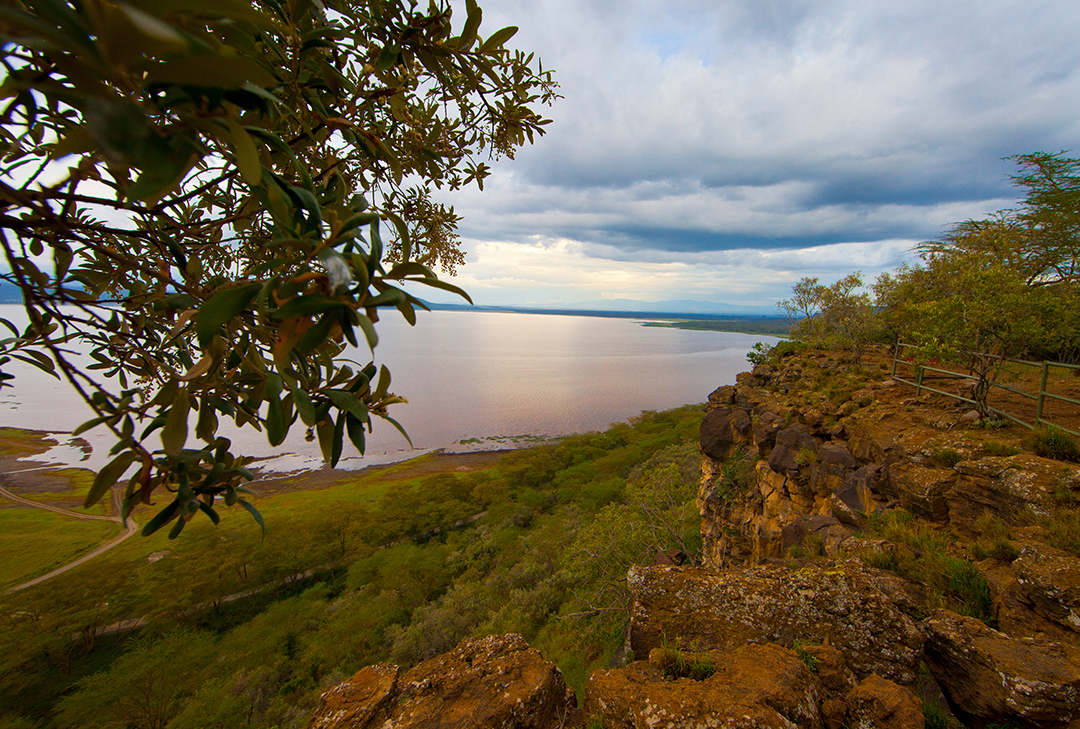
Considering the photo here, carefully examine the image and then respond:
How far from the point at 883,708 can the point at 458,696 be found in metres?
2.41

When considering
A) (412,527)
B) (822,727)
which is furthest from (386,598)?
(822,727)

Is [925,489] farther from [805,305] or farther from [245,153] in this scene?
[805,305]

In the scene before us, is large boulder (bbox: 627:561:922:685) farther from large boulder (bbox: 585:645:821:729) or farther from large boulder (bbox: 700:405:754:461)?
large boulder (bbox: 700:405:754:461)

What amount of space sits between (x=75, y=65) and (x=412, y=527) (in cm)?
3245

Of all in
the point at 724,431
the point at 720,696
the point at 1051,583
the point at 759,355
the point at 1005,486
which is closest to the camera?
the point at 720,696

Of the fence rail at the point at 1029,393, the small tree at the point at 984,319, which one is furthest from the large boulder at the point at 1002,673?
the small tree at the point at 984,319

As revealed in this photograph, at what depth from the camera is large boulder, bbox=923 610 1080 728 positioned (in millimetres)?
2197

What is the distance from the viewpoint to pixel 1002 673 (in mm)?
2307

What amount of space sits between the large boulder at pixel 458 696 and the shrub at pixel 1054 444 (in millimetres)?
6567

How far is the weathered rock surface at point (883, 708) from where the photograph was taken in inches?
82.0

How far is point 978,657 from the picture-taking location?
2453 mm

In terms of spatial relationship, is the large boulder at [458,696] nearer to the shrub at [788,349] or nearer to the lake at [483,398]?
the shrub at [788,349]

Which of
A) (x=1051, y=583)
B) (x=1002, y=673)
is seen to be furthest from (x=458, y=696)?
(x=1051, y=583)

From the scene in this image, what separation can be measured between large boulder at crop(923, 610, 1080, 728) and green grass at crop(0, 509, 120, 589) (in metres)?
39.2
